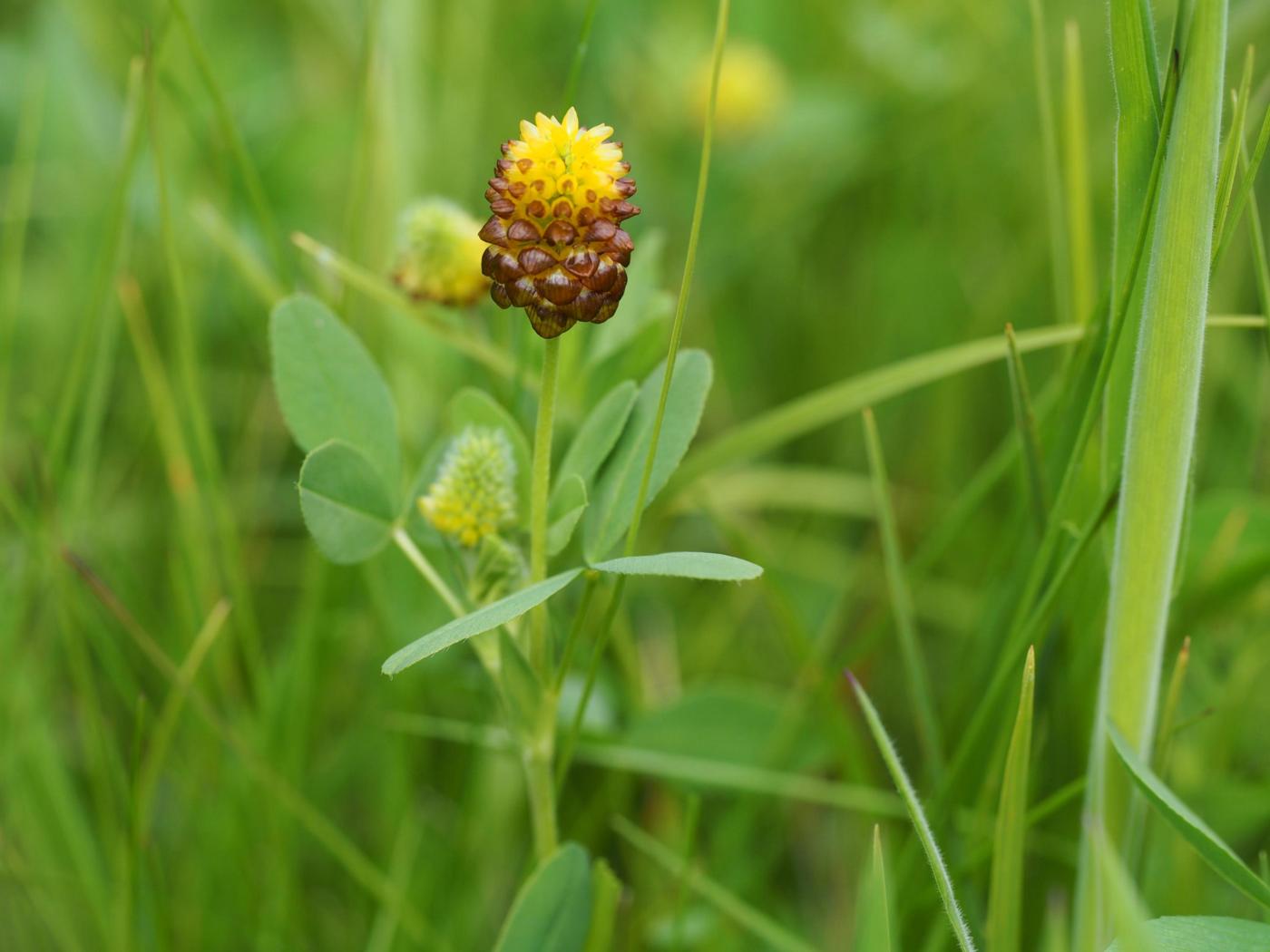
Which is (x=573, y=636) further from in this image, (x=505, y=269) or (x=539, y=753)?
(x=505, y=269)

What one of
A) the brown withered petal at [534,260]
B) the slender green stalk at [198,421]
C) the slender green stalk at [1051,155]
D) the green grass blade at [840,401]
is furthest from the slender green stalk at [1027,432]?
the slender green stalk at [198,421]

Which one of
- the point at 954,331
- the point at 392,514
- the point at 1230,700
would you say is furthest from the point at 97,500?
the point at 1230,700

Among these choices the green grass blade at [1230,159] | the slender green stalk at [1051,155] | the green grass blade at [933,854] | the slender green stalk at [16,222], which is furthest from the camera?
the slender green stalk at [16,222]

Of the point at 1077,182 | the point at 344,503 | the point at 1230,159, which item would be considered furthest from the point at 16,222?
the point at 1230,159

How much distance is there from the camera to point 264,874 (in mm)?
1093

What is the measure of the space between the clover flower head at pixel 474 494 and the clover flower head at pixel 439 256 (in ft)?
0.79

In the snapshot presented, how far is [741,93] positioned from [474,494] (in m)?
1.25

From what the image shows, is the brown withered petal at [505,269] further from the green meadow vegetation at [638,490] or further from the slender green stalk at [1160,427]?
the slender green stalk at [1160,427]

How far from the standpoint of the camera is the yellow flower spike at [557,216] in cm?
66

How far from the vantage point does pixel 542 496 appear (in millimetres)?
732

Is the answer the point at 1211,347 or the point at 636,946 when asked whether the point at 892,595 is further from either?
the point at 1211,347

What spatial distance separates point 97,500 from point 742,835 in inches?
35.1

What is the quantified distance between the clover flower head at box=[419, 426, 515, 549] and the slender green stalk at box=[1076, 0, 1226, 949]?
38 centimetres

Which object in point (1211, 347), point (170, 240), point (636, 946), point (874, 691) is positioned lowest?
point (636, 946)
